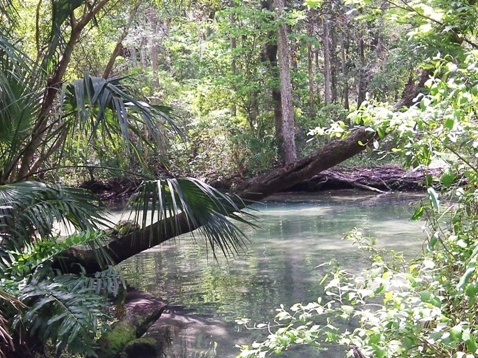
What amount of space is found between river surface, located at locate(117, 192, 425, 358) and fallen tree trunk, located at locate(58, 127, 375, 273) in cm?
52

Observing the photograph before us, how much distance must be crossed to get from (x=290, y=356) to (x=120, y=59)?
1708cm

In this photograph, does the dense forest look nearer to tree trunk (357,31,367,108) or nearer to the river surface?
the river surface

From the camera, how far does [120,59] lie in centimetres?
1998

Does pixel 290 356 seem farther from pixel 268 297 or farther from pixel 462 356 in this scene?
pixel 462 356

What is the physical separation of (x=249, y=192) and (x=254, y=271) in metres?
2.23

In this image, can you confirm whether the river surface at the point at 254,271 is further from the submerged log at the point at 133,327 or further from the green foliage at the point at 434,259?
the green foliage at the point at 434,259

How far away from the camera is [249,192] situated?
18.1ft

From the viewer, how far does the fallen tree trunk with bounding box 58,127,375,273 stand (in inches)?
215

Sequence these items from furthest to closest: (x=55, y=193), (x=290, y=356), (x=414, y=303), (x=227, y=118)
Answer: (x=227, y=118) → (x=290, y=356) → (x=55, y=193) → (x=414, y=303)

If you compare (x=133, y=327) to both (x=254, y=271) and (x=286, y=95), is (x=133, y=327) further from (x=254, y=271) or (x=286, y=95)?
(x=286, y=95)

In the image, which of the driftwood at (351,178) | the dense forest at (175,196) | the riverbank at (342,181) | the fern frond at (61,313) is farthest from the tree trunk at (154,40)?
the fern frond at (61,313)

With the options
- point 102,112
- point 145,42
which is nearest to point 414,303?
point 102,112

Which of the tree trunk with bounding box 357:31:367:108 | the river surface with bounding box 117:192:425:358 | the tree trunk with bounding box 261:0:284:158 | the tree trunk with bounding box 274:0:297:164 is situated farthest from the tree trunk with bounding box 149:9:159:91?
the river surface with bounding box 117:192:425:358

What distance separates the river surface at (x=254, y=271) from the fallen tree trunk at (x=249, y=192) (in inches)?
20.6
